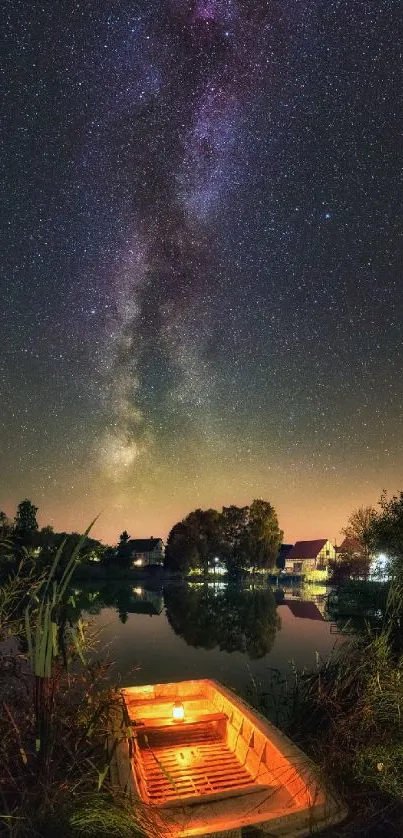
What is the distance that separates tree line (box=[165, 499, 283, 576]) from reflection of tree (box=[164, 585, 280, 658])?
749 inches

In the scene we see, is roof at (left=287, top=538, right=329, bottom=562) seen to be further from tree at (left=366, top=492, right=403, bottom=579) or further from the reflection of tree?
tree at (left=366, top=492, right=403, bottom=579)

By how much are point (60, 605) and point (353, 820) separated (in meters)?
4.12

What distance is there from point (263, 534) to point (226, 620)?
42708 mm

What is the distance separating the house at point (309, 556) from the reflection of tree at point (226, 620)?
43.3 m

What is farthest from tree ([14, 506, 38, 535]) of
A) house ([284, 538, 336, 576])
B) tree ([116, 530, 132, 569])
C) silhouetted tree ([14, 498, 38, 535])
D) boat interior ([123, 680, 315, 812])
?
boat interior ([123, 680, 315, 812])

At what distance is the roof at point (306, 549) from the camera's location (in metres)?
104

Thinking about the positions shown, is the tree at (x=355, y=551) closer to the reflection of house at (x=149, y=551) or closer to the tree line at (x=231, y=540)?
the tree line at (x=231, y=540)

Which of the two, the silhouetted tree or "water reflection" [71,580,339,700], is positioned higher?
the silhouetted tree

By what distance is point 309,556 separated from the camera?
105750 millimetres

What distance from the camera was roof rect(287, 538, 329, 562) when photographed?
104m

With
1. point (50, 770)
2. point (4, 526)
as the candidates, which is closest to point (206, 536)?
point (4, 526)

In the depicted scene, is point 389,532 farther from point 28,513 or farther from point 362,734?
point 28,513

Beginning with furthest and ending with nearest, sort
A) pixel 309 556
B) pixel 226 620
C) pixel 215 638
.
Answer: pixel 309 556
pixel 226 620
pixel 215 638

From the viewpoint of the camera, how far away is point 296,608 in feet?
154
